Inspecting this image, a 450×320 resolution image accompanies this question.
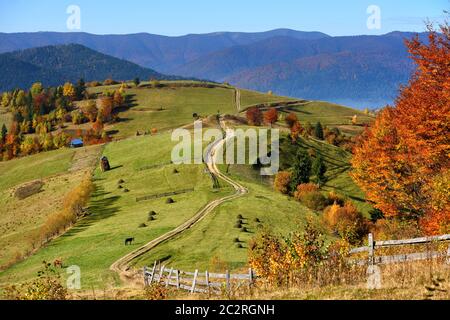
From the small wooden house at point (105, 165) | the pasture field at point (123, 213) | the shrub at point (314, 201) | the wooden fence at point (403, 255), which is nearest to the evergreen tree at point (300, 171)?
the shrub at point (314, 201)

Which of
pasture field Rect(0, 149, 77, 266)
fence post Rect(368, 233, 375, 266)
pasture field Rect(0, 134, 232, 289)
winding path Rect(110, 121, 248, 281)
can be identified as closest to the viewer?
fence post Rect(368, 233, 375, 266)

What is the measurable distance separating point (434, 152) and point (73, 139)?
17710cm

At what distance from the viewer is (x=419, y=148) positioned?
41156mm

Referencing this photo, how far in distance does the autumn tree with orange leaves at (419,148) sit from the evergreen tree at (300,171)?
52.1 m

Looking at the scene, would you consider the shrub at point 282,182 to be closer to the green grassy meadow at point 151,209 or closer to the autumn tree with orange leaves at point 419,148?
the green grassy meadow at point 151,209

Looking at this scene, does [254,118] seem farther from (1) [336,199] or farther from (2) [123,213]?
(2) [123,213]

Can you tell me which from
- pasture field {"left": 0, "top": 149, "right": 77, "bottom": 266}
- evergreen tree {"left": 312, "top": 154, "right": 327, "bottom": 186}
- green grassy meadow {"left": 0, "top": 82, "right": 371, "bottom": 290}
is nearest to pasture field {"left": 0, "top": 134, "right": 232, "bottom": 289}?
green grassy meadow {"left": 0, "top": 82, "right": 371, "bottom": 290}

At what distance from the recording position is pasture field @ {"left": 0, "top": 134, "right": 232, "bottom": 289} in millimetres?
54281

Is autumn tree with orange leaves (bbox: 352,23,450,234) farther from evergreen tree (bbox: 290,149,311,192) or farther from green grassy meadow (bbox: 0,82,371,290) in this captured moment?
evergreen tree (bbox: 290,149,311,192)

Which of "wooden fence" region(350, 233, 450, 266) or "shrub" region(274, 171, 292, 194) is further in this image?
"shrub" region(274, 171, 292, 194)

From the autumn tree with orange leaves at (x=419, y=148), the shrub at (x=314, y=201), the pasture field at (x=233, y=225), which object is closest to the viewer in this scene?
the autumn tree with orange leaves at (x=419, y=148)

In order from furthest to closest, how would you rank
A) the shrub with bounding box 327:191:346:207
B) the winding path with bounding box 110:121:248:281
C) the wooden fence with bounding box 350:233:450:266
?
the shrub with bounding box 327:191:346:207 → the winding path with bounding box 110:121:248:281 → the wooden fence with bounding box 350:233:450:266

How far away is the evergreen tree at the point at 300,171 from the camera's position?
10481cm

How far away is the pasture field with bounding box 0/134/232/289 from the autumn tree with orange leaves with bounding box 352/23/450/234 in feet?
83.0
